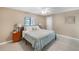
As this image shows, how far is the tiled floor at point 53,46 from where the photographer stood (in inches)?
56.3

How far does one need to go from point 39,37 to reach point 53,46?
294 millimetres

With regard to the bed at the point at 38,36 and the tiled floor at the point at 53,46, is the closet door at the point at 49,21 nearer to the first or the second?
the bed at the point at 38,36

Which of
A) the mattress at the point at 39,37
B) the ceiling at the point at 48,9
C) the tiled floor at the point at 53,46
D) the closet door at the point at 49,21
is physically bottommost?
the tiled floor at the point at 53,46

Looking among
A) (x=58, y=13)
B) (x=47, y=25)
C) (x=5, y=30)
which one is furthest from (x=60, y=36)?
(x=5, y=30)

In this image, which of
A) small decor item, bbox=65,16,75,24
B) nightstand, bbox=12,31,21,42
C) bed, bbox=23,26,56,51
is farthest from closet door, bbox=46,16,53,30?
nightstand, bbox=12,31,21,42

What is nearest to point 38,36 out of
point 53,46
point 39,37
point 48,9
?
point 39,37

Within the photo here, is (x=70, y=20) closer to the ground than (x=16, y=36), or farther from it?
farther from it

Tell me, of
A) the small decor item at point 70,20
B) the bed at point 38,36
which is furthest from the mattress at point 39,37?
the small decor item at point 70,20

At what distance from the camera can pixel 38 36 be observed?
1.43m

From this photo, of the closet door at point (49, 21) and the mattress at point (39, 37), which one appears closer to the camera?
the mattress at point (39, 37)

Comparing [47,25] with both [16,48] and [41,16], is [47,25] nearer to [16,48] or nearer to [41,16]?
[41,16]

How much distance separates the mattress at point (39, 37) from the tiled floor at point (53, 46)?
8cm

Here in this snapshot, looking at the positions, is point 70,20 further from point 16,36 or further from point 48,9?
point 16,36

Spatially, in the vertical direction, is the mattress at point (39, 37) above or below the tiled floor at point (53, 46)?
above
